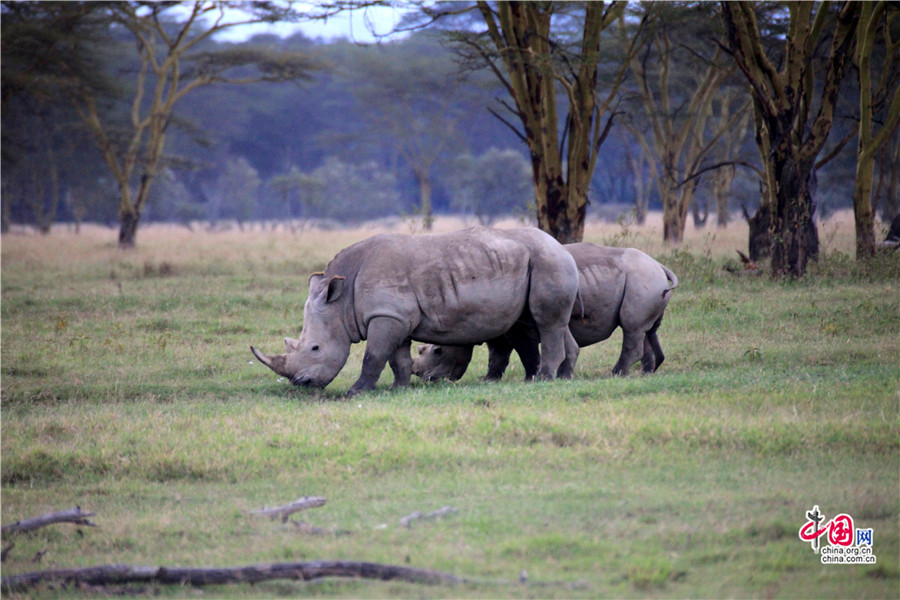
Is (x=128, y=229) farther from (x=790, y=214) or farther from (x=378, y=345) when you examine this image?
(x=378, y=345)

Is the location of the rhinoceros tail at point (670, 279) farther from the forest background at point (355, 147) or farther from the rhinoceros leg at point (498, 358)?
the forest background at point (355, 147)

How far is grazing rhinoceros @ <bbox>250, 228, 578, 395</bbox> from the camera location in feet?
26.3

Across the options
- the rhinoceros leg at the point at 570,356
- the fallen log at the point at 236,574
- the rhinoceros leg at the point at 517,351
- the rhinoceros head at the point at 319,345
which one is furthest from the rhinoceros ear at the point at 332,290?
the fallen log at the point at 236,574

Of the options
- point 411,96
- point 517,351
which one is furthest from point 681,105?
point 411,96

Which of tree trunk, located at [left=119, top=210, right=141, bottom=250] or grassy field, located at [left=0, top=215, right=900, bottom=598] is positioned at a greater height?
tree trunk, located at [left=119, top=210, right=141, bottom=250]

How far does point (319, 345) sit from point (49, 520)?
3592mm

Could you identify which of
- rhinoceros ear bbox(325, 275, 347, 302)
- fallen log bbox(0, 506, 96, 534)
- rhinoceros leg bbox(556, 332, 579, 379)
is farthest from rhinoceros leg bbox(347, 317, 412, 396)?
fallen log bbox(0, 506, 96, 534)

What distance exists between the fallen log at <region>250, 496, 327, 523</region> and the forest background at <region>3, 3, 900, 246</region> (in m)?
17.8

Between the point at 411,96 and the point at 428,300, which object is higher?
the point at 411,96

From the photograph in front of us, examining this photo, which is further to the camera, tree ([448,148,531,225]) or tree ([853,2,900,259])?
tree ([448,148,531,225])

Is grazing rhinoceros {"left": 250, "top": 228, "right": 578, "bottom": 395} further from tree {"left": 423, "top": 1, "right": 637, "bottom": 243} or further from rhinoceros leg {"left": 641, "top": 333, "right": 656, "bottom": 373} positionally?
tree {"left": 423, "top": 1, "right": 637, "bottom": 243}

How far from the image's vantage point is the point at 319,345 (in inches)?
319

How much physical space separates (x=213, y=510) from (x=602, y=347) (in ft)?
20.4

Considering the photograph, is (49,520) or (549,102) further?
(549,102)
